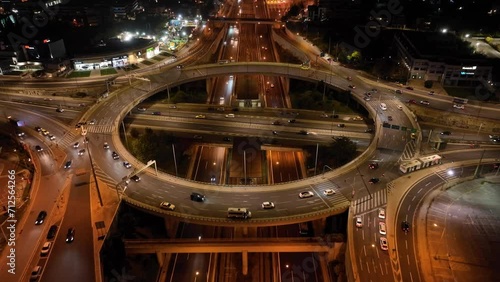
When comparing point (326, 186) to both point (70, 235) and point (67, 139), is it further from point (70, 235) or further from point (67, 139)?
point (67, 139)

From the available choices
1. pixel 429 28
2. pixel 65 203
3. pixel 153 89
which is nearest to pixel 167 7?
pixel 153 89

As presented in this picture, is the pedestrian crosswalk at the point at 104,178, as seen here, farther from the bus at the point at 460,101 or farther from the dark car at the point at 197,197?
the bus at the point at 460,101

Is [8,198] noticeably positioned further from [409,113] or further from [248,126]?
[409,113]

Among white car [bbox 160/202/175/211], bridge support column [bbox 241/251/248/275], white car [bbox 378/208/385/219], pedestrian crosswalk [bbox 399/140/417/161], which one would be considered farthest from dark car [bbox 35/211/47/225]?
pedestrian crosswalk [bbox 399/140/417/161]

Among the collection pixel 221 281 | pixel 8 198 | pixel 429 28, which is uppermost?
pixel 429 28

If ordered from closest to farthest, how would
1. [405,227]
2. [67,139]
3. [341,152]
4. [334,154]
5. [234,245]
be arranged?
[405,227] → [234,245] → [341,152] → [334,154] → [67,139]

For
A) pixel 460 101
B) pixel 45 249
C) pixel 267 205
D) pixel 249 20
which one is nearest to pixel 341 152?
pixel 267 205

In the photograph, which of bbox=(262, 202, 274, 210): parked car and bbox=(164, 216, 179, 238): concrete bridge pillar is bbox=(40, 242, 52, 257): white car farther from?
bbox=(262, 202, 274, 210): parked car
